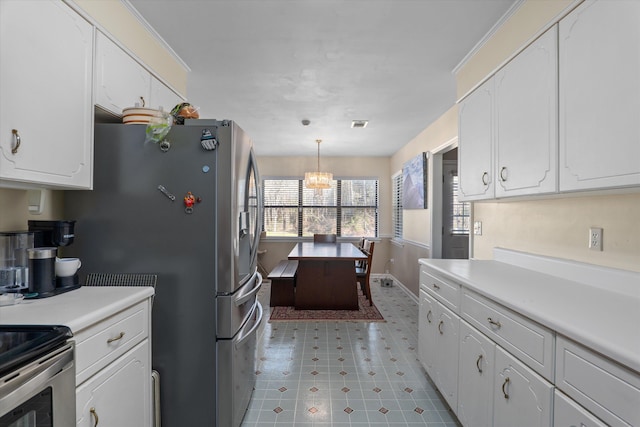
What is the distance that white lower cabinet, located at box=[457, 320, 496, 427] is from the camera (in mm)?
1420

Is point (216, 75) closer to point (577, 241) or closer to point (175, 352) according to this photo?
point (175, 352)

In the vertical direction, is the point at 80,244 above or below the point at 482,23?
below

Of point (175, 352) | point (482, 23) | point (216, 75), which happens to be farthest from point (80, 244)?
point (482, 23)

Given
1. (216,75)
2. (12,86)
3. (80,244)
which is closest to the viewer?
(12,86)

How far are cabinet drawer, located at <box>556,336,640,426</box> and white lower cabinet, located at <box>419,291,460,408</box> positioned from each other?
761 mm

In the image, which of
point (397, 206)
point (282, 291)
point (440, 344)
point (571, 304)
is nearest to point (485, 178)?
point (571, 304)

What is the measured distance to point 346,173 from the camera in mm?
6348

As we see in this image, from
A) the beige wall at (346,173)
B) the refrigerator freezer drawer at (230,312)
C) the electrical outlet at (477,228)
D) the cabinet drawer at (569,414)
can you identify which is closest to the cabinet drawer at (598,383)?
the cabinet drawer at (569,414)

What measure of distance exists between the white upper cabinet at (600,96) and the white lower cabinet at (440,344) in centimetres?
102

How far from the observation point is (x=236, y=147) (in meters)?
1.66

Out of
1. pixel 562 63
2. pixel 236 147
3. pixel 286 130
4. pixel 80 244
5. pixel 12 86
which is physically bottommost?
pixel 80 244

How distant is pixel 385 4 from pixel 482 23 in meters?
0.72

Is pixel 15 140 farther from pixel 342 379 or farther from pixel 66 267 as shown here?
pixel 342 379

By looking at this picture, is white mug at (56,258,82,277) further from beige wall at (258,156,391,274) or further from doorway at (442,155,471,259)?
beige wall at (258,156,391,274)
